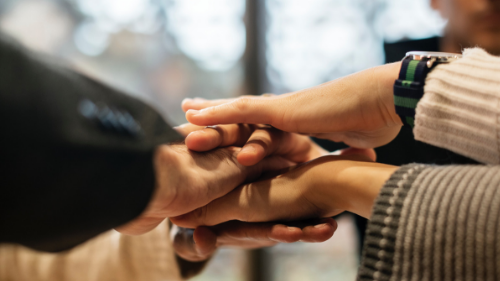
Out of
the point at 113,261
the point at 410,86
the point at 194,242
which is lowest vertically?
the point at 113,261

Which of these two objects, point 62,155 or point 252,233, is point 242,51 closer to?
point 252,233

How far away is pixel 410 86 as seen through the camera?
49cm

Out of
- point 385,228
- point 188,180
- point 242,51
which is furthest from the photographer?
point 242,51

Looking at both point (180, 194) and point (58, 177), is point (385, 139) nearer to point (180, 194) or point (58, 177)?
point (180, 194)

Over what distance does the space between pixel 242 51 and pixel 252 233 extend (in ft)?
3.86

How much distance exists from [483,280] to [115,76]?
1.39 m

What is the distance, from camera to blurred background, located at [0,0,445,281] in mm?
1441

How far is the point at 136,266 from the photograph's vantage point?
2.81ft

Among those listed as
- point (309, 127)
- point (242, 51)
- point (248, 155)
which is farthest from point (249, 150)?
point (242, 51)

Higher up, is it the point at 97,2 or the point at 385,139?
the point at 97,2

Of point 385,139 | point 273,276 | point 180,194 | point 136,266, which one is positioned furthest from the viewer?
point 273,276

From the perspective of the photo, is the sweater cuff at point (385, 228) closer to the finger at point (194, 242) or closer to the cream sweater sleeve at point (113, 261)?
the finger at point (194, 242)

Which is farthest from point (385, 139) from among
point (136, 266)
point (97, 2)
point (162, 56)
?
point (97, 2)

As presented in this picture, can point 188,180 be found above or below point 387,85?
below
